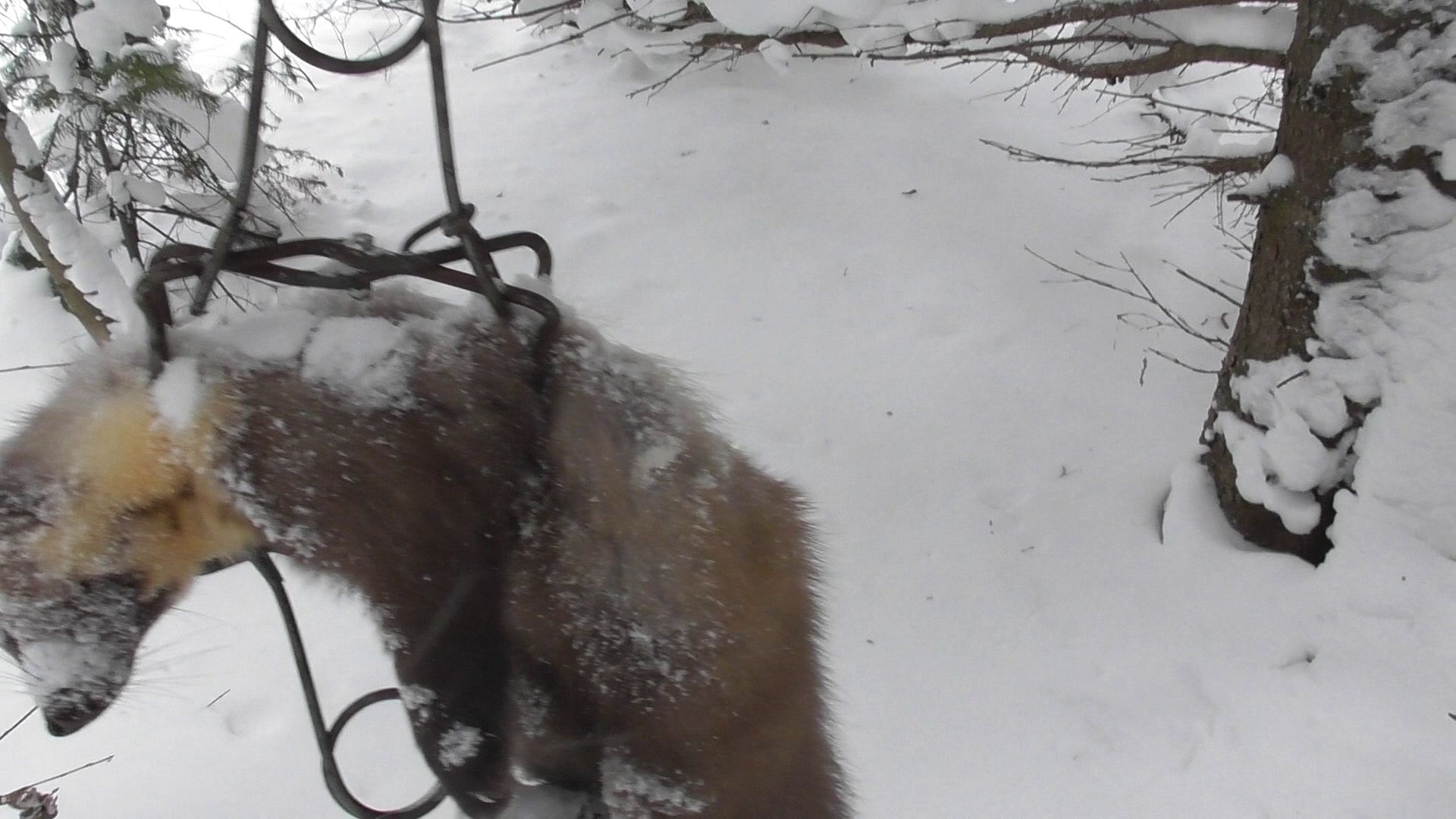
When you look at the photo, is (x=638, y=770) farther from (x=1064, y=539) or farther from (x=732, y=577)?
(x=1064, y=539)

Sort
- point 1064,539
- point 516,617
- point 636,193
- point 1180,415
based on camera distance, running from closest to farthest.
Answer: point 516,617 → point 1064,539 → point 1180,415 → point 636,193

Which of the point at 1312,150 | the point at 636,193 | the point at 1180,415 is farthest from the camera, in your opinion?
the point at 636,193

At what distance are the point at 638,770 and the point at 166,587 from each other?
15.9 inches

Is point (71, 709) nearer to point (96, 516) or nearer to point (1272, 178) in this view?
point (96, 516)

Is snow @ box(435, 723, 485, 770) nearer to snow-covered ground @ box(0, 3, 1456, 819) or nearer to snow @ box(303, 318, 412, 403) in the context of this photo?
snow-covered ground @ box(0, 3, 1456, 819)

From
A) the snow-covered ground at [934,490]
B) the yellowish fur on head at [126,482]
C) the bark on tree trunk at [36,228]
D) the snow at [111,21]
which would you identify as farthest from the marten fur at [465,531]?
the snow at [111,21]

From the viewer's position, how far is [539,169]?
4129 millimetres

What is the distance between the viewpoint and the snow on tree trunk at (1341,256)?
5.43ft

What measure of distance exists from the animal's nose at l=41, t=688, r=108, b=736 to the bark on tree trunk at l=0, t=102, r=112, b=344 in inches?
63.7

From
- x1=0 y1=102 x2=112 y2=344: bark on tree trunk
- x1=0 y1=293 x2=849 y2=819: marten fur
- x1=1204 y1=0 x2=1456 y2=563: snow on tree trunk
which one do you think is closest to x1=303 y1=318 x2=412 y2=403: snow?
x1=0 y1=293 x2=849 y2=819: marten fur

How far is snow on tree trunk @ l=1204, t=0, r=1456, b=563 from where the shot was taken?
5.43ft

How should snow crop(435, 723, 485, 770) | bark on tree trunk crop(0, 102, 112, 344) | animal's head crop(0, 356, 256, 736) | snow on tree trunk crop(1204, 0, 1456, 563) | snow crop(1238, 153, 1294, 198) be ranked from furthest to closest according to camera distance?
bark on tree trunk crop(0, 102, 112, 344), snow crop(1238, 153, 1294, 198), snow on tree trunk crop(1204, 0, 1456, 563), snow crop(435, 723, 485, 770), animal's head crop(0, 356, 256, 736)

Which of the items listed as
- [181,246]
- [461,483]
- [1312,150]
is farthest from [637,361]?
[1312,150]

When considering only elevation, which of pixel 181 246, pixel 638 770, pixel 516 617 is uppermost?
pixel 181 246
